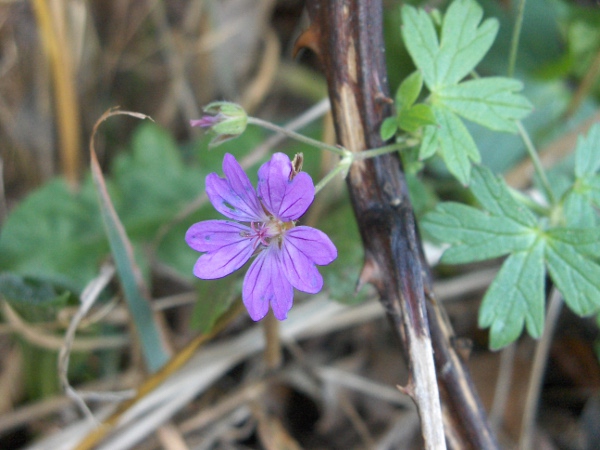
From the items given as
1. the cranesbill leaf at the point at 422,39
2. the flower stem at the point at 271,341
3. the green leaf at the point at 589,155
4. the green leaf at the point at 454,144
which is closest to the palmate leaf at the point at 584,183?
the green leaf at the point at 589,155

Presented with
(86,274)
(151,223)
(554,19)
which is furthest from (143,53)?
(554,19)

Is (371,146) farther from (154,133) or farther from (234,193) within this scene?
(154,133)

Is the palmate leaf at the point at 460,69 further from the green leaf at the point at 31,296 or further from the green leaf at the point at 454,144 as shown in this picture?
the green leaf at the point at 31,296

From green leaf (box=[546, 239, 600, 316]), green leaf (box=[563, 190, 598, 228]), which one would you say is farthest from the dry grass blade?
green leaf (box=[563, 190, 598, 228])

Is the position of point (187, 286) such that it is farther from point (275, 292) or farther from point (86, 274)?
point (275, 292)

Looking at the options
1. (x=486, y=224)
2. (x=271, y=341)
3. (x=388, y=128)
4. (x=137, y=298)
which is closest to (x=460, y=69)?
(x=388, y=128)

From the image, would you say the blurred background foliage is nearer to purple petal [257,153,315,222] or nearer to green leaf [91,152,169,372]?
green leaf [91,152,169,372]
